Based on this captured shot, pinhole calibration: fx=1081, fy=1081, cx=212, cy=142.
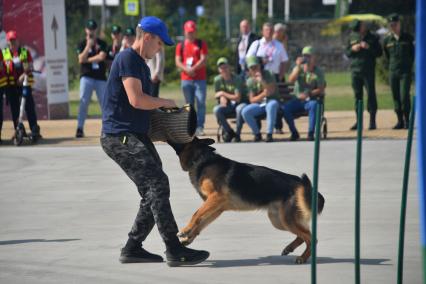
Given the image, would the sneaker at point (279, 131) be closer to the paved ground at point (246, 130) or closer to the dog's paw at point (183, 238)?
the paved ground at point (246, 130)

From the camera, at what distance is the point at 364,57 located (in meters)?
17.6

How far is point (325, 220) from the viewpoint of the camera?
32.4 feet

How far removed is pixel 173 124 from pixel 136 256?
1019mm

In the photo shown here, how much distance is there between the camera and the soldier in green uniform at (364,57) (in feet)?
57.9

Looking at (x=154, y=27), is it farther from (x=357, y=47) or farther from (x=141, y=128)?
(x=357, y=47)

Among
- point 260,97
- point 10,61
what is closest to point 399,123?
point 260,97

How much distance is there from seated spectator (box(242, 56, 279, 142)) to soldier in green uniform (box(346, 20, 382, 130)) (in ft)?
6.51

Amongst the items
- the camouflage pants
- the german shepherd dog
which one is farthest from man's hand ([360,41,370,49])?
the camouflage pants

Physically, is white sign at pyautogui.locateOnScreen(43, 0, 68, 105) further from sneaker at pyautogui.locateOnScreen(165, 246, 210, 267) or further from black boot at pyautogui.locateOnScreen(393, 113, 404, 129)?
sneaker at pyautogui.locateOnScreen(165, 246, 210, 267)

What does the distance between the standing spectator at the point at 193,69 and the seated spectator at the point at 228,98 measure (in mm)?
1029

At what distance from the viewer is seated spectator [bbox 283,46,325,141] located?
53.9 ft

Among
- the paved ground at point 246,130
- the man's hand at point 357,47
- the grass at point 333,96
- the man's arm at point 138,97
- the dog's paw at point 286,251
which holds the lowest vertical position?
the grass at point 333,96

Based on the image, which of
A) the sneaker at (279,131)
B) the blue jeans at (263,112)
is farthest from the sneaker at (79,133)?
the sneaker at (279,131)

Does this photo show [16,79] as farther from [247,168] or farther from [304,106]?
[247,168]
